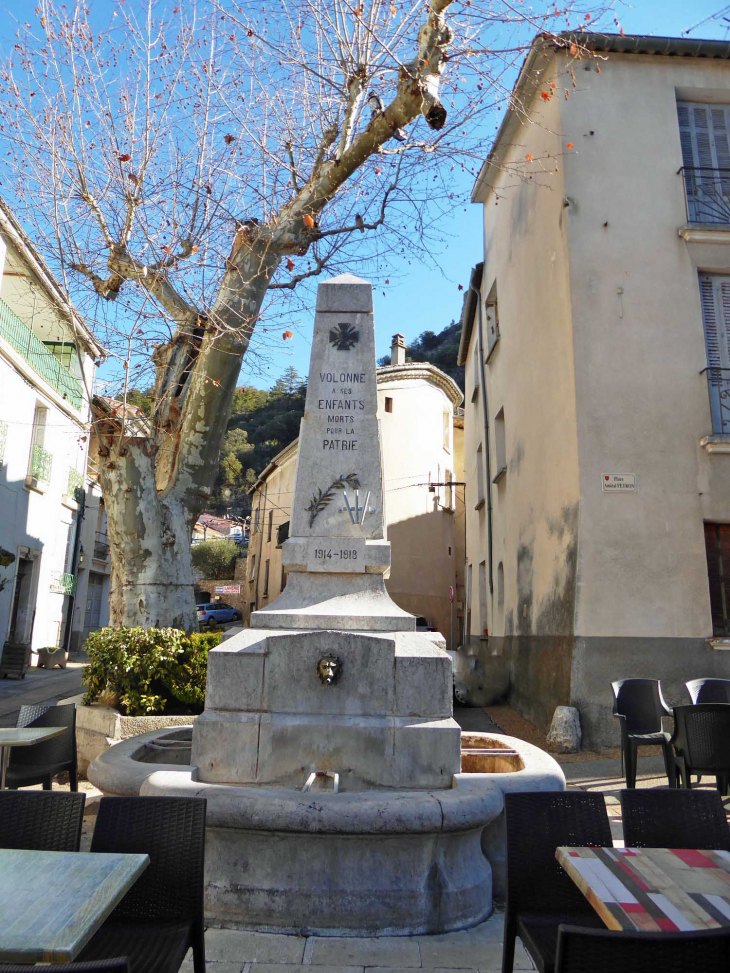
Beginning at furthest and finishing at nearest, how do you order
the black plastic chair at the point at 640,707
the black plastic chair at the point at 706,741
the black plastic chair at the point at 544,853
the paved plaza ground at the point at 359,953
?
the black plastic chair at the point at 640,707
the black plastic chair at the point at 706,741
the paved plaza ground at the point at 359,953
the black plastic chair at the point at 544,853

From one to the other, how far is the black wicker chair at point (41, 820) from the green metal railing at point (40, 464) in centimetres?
1575

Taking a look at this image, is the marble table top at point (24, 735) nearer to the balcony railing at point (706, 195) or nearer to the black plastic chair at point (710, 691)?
the black plastic chair at point (710, 691)

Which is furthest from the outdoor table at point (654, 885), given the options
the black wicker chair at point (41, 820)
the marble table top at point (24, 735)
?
the marble table top at point (24, 735)

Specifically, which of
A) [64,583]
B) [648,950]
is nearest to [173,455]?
[648,950]

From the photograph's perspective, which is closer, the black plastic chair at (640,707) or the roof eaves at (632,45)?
the black plastic chair at (640,707)

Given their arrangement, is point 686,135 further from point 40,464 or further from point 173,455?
point 40,464

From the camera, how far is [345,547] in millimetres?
4574

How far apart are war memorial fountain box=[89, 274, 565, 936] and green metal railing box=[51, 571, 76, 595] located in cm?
1478

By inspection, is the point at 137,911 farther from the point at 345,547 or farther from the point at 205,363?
the point at 205,363

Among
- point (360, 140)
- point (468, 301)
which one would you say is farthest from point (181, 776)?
point (468, 301)

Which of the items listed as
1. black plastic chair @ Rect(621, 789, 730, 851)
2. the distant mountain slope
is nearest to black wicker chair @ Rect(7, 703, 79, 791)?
black plastic chair @ Rect(621, 789, 730, 851)

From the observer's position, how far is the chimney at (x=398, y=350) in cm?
2600

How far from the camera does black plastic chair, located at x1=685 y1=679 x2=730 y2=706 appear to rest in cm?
610

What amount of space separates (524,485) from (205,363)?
5645mm
